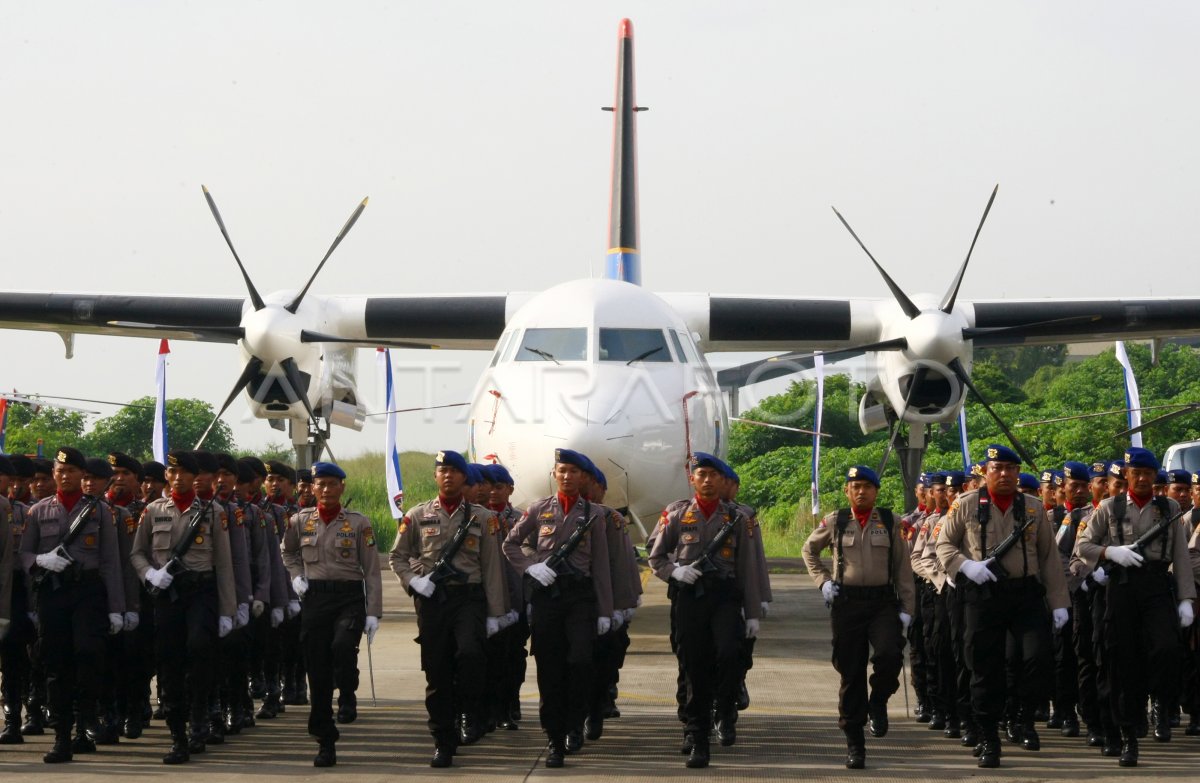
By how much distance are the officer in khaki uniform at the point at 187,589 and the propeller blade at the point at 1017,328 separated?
428 inches

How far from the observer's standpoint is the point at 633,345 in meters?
12.9

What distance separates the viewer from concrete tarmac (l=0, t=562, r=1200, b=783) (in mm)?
7359

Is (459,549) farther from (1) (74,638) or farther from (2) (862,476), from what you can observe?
(2) (862,476)

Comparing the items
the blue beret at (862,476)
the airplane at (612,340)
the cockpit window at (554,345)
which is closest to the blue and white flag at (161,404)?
the airplane at (612,340)

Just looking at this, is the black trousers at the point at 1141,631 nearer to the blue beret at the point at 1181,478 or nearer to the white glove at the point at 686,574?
the blue beret at the point at 1181,478

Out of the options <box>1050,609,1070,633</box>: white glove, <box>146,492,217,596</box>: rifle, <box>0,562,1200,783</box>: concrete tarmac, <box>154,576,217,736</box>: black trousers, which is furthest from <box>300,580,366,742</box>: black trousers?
<box>1050,609,1070,633</box>: white glove

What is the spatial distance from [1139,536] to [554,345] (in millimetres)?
6088

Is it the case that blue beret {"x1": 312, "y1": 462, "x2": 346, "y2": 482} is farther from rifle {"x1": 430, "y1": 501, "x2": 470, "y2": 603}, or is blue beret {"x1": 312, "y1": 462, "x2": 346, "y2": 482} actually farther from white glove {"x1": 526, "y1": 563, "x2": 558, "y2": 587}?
white glove {"x1": 526, "y1": 563, "x2": 558, "y2": 587}

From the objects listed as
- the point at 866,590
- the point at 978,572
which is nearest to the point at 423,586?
the point at 866,590

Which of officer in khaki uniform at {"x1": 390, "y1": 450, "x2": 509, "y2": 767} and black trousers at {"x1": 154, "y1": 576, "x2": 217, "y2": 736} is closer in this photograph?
officer in khaki uniform at {"x1": 390, "y1": 450, "x2": 509, "y2": 767}

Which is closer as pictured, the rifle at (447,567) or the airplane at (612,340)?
the rifle at (447,567)

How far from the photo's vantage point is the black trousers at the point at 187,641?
A: 787cm

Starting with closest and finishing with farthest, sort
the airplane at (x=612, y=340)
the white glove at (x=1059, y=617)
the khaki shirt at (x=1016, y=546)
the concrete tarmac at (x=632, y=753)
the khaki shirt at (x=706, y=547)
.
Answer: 1. the concrete tarmac at (x=632, y=753)
2. the white glove at (x=1059, y=617)
3. the khaki shirt at (x=1016, y=546)
4. the khaki shirt at (x=706, y=547)
5. the airplane at (x=612, y=340)

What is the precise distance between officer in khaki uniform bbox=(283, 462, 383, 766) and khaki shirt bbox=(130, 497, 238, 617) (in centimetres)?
37
